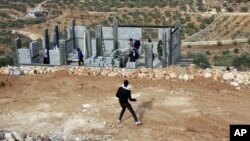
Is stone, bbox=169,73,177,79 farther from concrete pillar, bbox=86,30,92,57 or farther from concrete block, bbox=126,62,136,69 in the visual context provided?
concrete pillar, bbox=86,30,92,57

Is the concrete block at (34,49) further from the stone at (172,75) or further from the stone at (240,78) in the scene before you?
the stone at (240,78)

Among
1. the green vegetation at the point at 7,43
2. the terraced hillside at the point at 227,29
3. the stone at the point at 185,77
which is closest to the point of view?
the stone at the point at 185,77

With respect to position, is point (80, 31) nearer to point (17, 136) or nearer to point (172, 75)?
point (172, 75)

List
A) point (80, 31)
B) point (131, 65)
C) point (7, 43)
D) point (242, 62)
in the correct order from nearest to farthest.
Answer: point (131, 65), point (80, 31), point (242, 62), point (7, 43)

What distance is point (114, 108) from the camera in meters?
14.3

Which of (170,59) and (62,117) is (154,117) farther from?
(170,59)

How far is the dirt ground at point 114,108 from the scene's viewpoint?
1247 centimetres

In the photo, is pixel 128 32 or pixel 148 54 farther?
pixel 128 32

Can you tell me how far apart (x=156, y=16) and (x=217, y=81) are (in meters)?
38.1

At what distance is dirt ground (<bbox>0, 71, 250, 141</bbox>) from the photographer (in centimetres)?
1247

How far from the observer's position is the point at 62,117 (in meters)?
13.8

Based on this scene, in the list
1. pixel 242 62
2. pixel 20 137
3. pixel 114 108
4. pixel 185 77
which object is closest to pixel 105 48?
pixel 185 77

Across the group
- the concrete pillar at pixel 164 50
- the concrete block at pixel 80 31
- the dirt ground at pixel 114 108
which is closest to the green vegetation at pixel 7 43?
the concrete block at pixel 80 31

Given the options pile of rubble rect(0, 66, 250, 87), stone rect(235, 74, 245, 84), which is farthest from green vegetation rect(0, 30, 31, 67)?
stone rect(235, 74, 245, 84)
